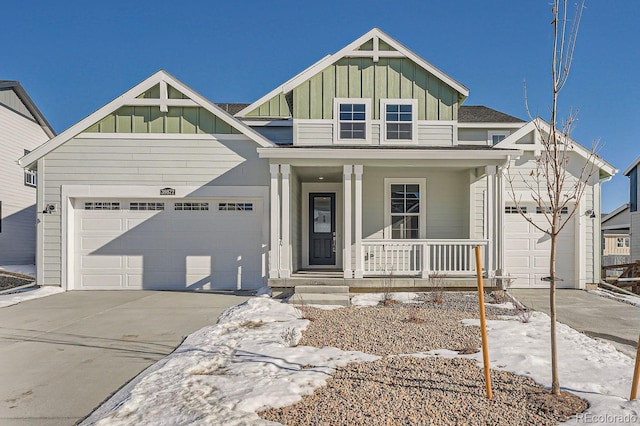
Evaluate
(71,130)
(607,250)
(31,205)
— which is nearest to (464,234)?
(71,130)

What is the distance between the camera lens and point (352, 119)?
10109 mm

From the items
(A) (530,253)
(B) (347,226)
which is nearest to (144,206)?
(B) (347,226)

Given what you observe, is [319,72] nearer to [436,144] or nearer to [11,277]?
[436,144]

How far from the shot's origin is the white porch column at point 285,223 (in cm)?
850

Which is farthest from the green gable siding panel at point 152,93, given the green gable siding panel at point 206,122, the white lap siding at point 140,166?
the green gable siding panel at point 206,122

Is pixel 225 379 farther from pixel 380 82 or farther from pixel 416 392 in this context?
pixel 380 82

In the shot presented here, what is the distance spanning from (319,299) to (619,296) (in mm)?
7168

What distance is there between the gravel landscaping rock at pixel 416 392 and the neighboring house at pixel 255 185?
390 cm

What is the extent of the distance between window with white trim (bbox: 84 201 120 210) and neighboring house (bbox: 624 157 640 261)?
68.7ft

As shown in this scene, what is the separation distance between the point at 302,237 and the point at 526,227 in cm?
601

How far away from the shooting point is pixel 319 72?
10039 mm

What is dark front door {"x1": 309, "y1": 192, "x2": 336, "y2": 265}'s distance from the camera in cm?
1098

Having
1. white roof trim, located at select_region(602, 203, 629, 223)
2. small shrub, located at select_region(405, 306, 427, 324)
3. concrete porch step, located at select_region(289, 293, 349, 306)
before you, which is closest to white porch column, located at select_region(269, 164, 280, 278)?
concrete porch step, located at select_region(289, 293, 349, 306)

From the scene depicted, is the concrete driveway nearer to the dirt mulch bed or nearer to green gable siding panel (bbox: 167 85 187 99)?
the dirt mulch bed
